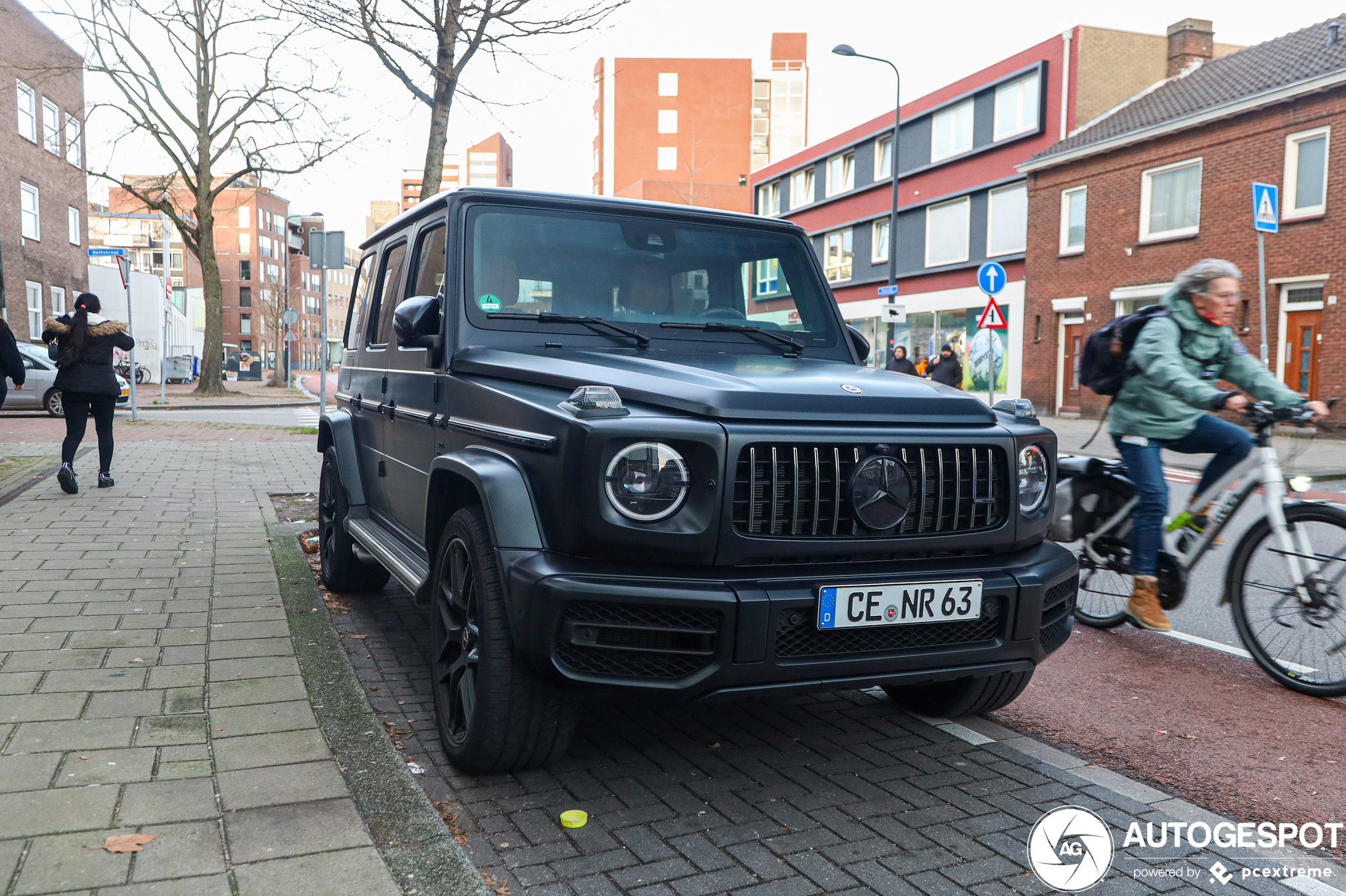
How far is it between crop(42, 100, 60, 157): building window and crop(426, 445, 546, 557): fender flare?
3717 centimetres

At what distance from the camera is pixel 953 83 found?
34.8 meters

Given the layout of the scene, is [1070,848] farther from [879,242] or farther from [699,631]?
[879,242]

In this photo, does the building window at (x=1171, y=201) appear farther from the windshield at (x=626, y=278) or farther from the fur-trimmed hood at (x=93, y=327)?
the windshield at (x=626, y=278)

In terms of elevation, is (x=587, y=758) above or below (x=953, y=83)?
below

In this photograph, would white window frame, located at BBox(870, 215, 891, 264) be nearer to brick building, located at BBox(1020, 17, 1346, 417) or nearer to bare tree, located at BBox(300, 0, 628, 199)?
brick building, located at BBox(1020, 17, 1346, 417)

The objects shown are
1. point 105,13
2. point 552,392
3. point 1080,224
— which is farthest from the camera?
point 1080,224

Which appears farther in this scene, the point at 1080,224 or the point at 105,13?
the point at 1080,224

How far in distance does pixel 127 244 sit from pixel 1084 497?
9937cm

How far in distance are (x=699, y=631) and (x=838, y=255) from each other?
41.6 m

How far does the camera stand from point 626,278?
423 centimetres

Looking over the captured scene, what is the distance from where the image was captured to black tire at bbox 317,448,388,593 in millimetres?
5676

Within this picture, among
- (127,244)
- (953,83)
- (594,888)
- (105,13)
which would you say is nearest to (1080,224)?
(953,83)

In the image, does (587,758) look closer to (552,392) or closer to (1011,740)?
(552,392)

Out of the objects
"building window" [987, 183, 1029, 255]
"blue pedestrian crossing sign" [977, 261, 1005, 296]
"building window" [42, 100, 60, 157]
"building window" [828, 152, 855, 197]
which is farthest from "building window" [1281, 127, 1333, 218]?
"building window" [42, 100, 60, 157]
